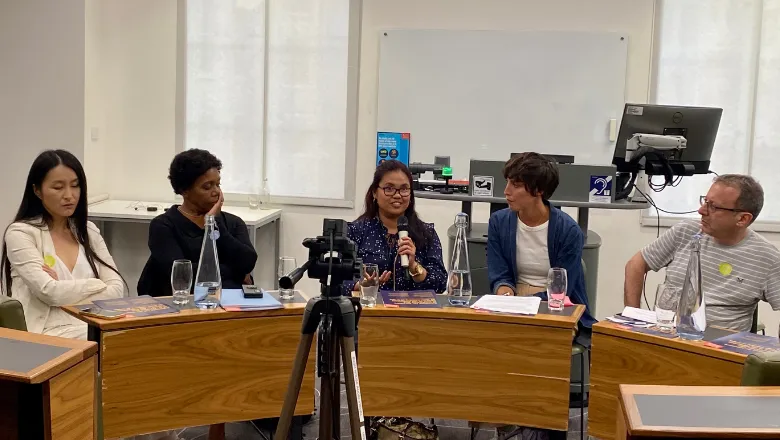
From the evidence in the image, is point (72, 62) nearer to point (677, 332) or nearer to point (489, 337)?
point (489, 337)

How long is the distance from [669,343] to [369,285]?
3.18ft

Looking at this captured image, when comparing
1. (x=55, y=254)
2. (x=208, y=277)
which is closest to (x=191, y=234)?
(x=55, y=254)

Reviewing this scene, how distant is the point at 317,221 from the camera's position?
5.49 m

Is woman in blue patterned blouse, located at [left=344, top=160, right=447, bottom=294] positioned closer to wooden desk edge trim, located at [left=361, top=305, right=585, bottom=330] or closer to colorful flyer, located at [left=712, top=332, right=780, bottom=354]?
wooden desk edge trim, located at [left=361, top=305, right=585, bottom=330]

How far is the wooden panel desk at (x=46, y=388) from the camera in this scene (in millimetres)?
1771

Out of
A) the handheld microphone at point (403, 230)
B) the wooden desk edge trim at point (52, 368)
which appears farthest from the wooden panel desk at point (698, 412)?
the handheld microphone at point (403, 230)

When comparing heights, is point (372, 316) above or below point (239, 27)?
below

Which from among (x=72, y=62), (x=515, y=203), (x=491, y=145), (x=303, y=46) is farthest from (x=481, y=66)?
(x=72, y=62)

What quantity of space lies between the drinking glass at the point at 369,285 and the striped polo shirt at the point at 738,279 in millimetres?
1114

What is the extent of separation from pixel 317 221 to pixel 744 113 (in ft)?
9.28

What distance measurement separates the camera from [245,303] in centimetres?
272

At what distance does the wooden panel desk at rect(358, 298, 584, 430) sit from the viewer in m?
2.65

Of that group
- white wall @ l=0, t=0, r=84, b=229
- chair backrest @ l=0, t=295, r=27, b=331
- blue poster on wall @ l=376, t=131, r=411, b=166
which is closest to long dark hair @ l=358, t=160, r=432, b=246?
chair backrest @ l=0, t=295, r=27, b=331

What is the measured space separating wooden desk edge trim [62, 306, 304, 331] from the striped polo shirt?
1450 mm
